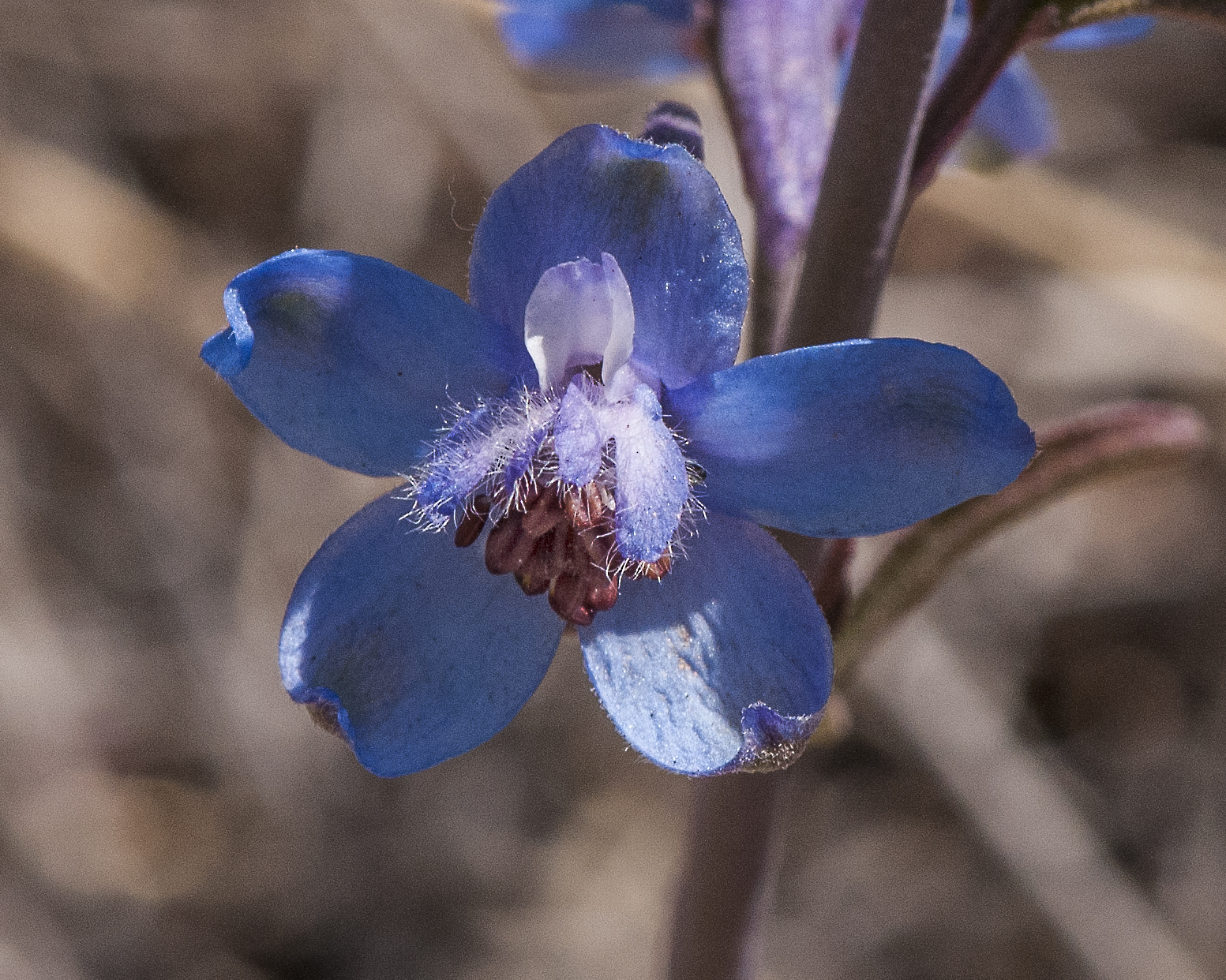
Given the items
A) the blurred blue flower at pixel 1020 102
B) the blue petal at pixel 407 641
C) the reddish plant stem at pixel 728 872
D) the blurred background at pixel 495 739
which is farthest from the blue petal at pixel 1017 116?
the blurred background at pixel 495 739

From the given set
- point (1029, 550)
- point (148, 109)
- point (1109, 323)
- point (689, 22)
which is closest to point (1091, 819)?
point (1029, 550)

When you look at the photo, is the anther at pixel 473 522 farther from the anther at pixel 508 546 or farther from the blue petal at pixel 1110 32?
the blue petal at pixel 1110 32

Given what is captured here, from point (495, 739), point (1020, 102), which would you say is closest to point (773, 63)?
point (1020, 102)

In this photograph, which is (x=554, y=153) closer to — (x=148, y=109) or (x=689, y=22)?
(x=689, y=22)

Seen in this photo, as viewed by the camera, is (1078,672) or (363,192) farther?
(363,192)

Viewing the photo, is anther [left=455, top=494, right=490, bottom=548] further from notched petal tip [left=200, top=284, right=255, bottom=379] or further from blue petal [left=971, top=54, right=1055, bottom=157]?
blue petal [left=971, top=54, right=1055, bottom=157]

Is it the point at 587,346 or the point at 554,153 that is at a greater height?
the point at 554,153
